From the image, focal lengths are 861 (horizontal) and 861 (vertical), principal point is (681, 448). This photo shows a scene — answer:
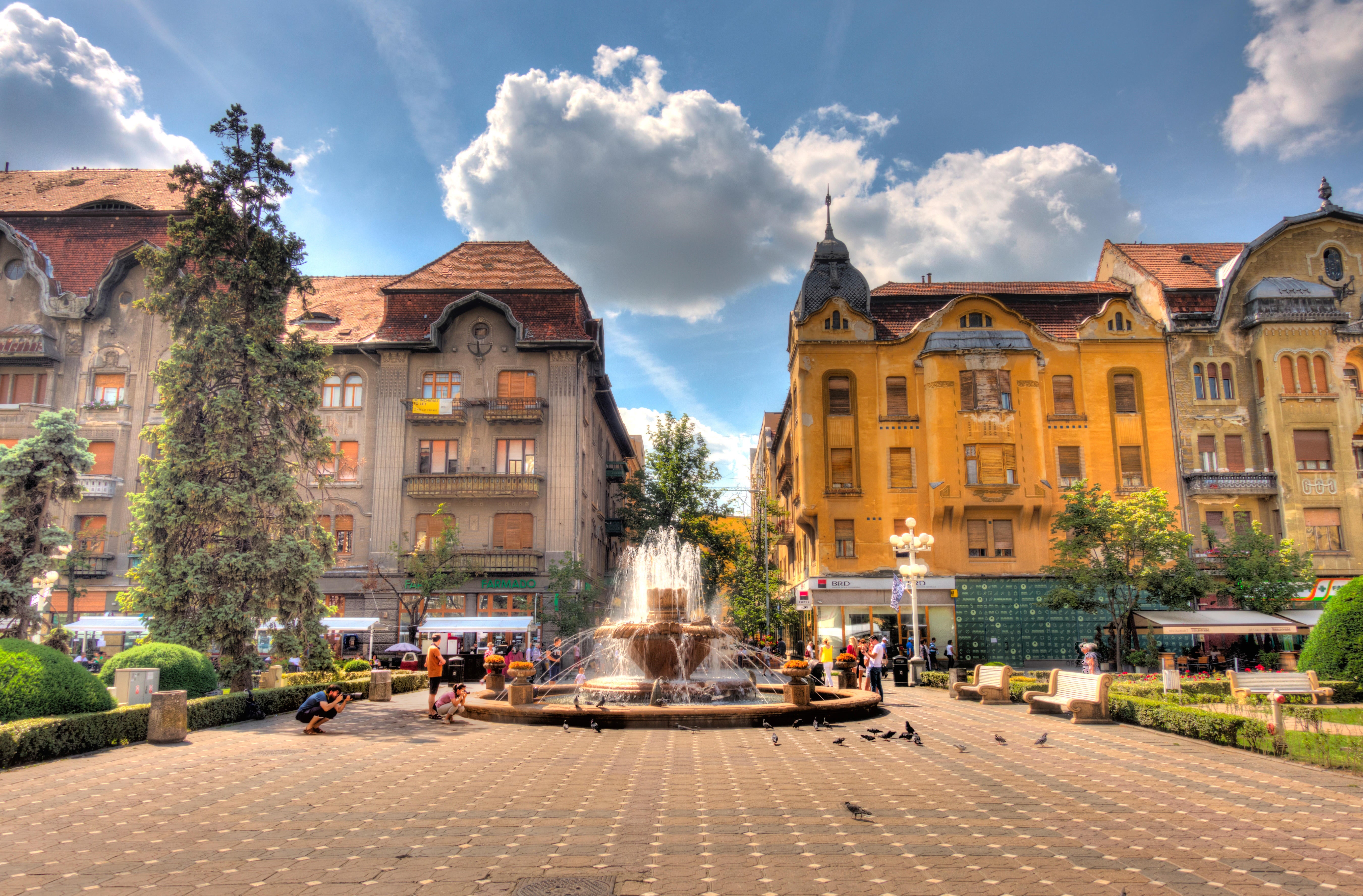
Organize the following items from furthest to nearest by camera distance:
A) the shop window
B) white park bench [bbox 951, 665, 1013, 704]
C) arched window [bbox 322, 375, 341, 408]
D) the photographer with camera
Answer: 1. arched window [bbox 322, 375, 341, 408]
2. the shop window
3. white park bench [bbox 951, 665, 1013, 704]
4. the photographer with camera

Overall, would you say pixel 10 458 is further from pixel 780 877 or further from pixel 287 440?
pixel 780 877

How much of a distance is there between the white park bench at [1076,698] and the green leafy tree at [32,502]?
23293 mm

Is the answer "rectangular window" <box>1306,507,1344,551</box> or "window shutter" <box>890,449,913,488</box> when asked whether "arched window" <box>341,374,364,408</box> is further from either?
"rectangular window" <box>1306,507,1344,551</box>

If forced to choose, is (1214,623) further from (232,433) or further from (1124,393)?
(232,433)

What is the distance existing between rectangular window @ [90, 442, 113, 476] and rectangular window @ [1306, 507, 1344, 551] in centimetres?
5118

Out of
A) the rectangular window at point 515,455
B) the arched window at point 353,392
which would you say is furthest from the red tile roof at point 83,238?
the rectangular window at point 515,455

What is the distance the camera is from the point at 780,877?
20.4ft

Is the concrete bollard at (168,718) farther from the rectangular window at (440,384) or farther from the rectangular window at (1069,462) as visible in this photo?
the rectangular window at (1069,462)

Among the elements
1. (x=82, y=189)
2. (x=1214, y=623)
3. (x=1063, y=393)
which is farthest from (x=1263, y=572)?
(x=82, y=189)

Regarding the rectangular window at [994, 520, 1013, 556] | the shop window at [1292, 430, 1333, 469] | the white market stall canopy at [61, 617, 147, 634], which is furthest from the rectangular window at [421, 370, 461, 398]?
the shop window at [1292, 430, 1333, 469]

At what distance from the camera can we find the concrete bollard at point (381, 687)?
71.2 ft

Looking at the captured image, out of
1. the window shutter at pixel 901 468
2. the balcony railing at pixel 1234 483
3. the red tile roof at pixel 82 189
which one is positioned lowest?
the balcony railing at pixel 1234 483

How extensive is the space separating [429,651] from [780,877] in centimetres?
1400

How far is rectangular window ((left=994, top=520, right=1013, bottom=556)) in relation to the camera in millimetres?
36969
